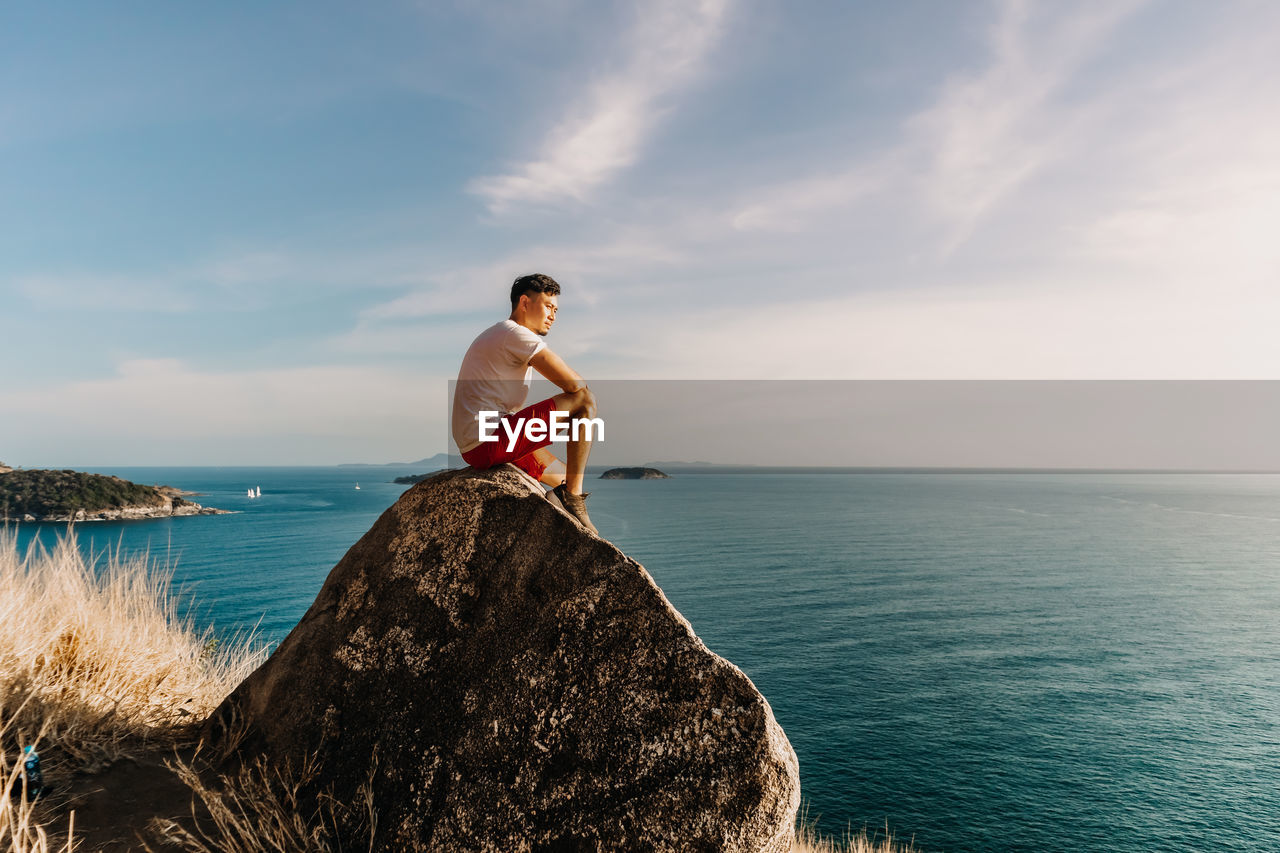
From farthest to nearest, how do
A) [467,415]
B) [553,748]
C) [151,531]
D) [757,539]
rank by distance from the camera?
[151,531] < [757,539] < [467,415] < [553,748]

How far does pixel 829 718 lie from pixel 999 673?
1468 centimetres

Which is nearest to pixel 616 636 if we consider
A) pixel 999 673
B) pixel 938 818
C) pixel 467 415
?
pixel 467 415

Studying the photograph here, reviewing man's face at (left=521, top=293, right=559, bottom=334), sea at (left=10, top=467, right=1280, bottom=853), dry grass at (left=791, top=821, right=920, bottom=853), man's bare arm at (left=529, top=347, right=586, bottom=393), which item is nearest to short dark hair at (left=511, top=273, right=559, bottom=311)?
man's face at (left=521, top=293, right=559, bottom=334)

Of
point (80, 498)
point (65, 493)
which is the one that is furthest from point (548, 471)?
point (80, 498)

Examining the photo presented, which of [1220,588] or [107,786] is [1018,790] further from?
[1220,588]

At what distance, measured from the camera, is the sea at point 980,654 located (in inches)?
1149

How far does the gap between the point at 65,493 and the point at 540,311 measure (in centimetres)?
10767

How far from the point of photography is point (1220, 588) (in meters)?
67.3

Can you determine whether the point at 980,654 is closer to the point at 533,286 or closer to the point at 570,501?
the point at 570,501

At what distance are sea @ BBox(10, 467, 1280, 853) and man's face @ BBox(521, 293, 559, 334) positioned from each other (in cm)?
473

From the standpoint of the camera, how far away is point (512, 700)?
13.8 feet

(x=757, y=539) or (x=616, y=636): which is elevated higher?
(x=616, y=636)

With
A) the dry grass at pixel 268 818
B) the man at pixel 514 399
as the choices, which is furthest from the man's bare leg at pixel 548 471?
the dry grass at pixel 268 818

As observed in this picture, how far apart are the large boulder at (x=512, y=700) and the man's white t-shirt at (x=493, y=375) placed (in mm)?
416
